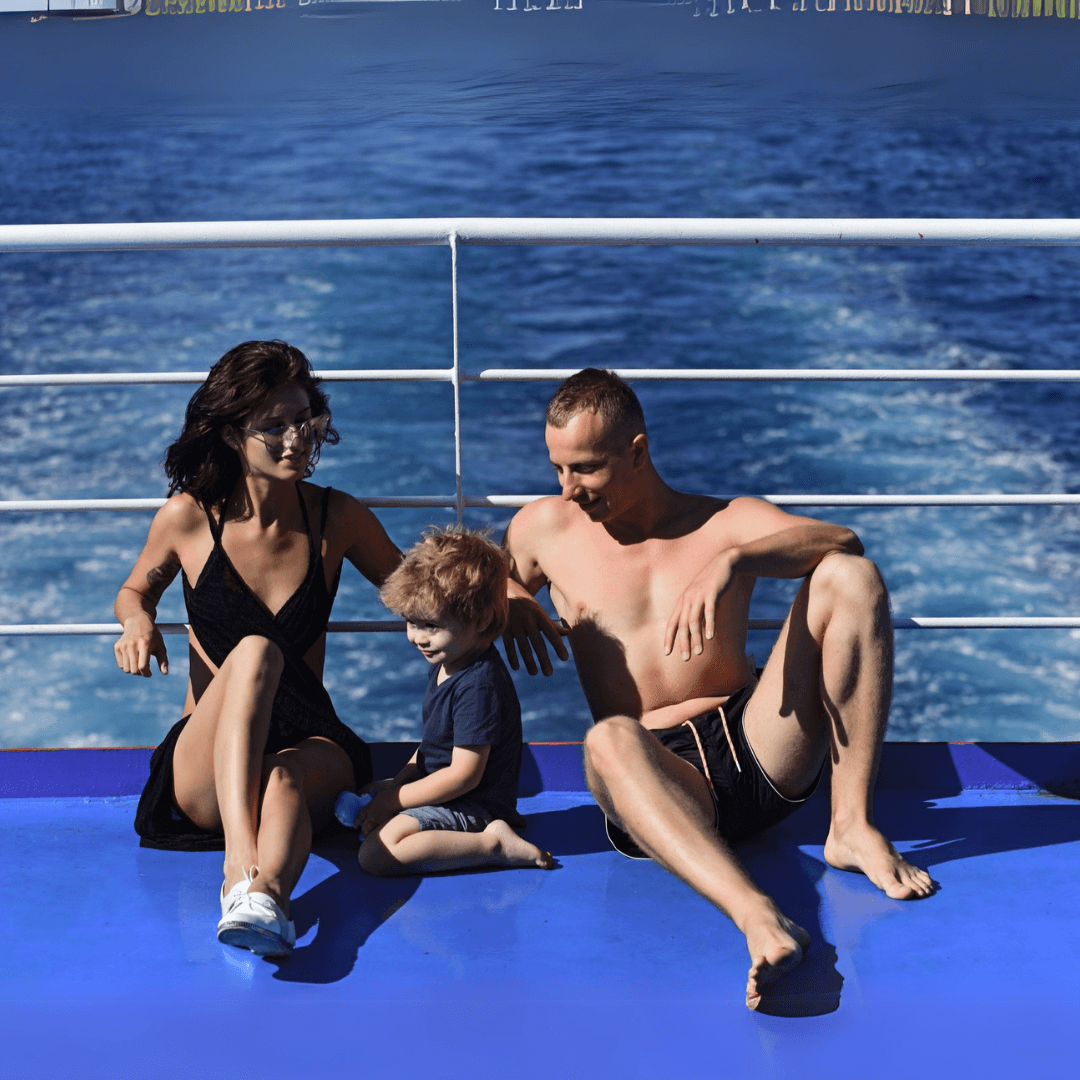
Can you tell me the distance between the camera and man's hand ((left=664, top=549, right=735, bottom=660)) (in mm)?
1636

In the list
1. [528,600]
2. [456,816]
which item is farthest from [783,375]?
→ [456,816]

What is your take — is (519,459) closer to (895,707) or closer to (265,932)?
(895,707)

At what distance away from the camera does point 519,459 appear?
9445 millimetres

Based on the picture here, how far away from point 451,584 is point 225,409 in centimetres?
43

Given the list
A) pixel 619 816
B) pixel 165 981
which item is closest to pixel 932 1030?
pixel 619 816

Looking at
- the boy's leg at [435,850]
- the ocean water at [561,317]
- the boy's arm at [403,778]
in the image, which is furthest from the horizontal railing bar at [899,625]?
the ocean water at [561,317]

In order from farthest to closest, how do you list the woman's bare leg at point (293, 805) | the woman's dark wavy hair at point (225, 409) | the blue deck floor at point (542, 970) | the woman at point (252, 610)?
the woman's dark wavy hair at point (225, 409) → the woman at point (252, 610) → the woman's bare leg at point (293, 805) → the blue deck floor at point (542, 970)

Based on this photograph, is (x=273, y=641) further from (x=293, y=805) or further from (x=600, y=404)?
(x=600, y=404)

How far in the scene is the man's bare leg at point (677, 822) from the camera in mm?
1465

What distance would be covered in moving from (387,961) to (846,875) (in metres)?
0.65

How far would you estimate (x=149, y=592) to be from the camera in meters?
1.89

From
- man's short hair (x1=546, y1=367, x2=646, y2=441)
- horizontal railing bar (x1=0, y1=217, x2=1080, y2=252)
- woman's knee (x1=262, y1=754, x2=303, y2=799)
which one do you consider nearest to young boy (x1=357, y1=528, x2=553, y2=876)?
woman's knee (x1=262, y1=754, x2=303, y2=799)

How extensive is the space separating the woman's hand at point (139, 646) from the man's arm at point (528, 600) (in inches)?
20.1

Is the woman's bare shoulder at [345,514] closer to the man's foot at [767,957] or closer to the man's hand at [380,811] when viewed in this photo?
the man's hand at [380,811]
